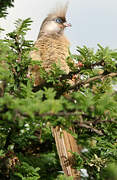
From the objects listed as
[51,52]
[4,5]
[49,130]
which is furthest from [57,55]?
[4,5]

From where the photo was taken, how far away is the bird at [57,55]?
2421mm

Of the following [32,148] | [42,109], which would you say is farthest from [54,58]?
[42,109]

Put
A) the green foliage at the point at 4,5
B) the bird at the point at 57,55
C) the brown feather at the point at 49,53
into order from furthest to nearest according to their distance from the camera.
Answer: the brown feather at the point at 49,53 → the bird at the point at 57,55 → the green foliage at the point at 4,5

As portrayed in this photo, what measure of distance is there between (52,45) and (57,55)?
0.28m

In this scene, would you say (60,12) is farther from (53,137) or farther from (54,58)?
(53,137)

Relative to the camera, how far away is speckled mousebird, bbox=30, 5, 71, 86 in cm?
312

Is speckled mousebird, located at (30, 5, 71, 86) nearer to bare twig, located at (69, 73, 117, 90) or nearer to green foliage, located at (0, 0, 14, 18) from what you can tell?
bare twig, located at (69, 73, 117, 90)

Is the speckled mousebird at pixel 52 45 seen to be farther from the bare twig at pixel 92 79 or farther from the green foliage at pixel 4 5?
the green foliage at pixel 4 5

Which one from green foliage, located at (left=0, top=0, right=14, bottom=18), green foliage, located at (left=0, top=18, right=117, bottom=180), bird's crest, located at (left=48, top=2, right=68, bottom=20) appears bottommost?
green foliage, located at (left=0, top=18, right=117, bottom=180)

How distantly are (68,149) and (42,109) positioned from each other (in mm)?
1610

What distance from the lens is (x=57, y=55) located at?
3.24 meters

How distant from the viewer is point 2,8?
68.0 inches

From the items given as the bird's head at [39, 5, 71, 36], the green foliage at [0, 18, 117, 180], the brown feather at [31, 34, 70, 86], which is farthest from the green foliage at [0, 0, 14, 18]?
the bird's head at [39, 5, 71, 36]

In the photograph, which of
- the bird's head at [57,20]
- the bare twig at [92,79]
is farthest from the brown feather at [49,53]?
the bird's head at [57,20]
